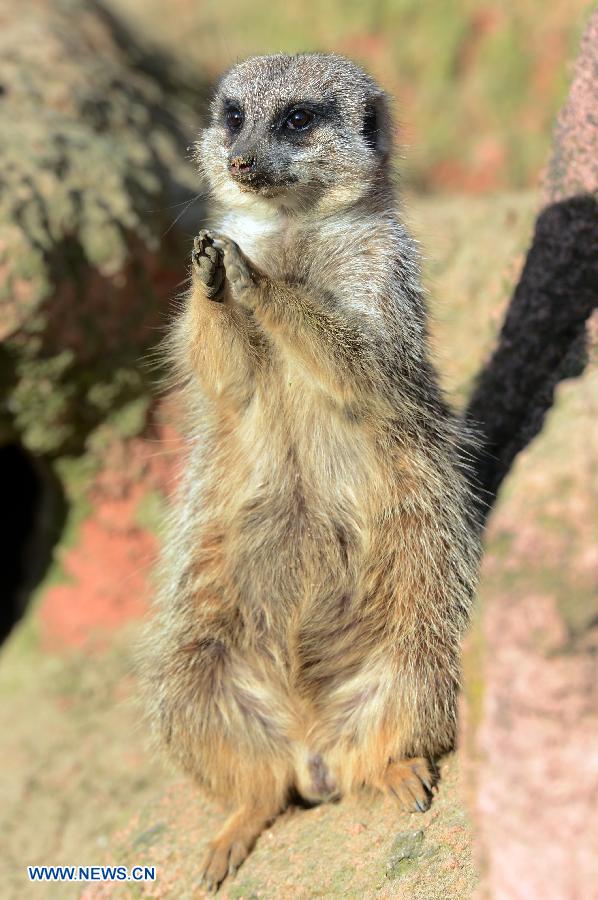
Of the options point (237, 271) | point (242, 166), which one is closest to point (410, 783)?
point (237, 271)

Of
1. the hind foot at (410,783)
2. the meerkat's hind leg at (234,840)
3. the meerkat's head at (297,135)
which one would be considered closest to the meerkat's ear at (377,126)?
Answer: the meerkat's head at (297,135)

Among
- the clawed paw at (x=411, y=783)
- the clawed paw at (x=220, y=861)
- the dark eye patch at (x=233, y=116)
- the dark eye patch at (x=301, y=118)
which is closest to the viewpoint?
the clawed paw at (x=411, y=783)

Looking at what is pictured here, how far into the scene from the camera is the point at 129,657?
4.45 meters

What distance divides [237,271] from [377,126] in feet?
2.91

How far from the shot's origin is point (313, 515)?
2.50 m

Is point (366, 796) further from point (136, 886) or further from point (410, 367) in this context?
point (410, 367)

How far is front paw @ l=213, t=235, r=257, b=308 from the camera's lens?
2254mm

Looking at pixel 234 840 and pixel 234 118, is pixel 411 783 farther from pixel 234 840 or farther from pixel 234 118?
pixel 234 118

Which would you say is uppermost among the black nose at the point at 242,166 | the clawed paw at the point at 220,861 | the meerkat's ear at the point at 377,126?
the meerkat's ear at the point at 377,126

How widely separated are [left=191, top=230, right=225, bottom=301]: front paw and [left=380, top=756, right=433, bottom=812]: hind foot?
128cm

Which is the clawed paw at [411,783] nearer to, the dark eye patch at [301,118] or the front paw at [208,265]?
the front paw at [208,265]

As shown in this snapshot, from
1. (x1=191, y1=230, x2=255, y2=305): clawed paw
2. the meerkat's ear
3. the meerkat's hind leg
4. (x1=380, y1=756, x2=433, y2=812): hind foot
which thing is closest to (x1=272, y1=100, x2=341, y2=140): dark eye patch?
the meerkat's ear

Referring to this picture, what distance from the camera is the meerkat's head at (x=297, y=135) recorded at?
2.53 metres

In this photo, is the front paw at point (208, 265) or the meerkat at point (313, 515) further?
the meerkat at point (313, 515)
